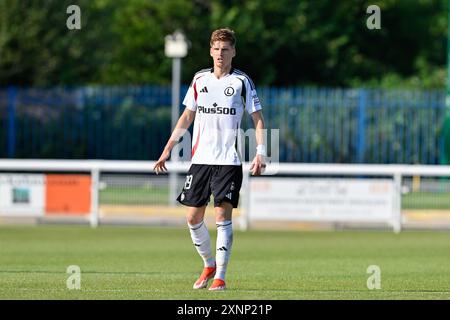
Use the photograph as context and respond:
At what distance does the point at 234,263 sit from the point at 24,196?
8644 millimetres

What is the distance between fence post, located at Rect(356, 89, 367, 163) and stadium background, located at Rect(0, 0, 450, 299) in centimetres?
6

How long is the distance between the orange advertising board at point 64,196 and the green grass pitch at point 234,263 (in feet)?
1.14

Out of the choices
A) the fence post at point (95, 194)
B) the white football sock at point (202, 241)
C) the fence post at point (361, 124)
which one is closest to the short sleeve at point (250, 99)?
the white football sock at point (202, 241)

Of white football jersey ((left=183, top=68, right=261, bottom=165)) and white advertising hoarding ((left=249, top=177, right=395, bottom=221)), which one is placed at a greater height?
white football jersey ((left=183, top=68, right=261, bottom=165))

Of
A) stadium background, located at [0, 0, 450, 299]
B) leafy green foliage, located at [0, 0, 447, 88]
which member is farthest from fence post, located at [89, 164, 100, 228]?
leafy green foliage, located at [0, 0, 447, 88]

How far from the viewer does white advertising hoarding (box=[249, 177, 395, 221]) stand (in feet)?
75.8

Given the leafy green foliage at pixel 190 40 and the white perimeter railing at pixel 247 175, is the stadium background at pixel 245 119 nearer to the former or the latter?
the leafy green foliage at pixel 190 40

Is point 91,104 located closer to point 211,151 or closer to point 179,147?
point 179,147

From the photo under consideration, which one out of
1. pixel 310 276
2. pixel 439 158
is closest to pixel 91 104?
pixel 439 158

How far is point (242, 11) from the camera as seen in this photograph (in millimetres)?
43094

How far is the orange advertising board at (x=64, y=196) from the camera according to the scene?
77.5 ft

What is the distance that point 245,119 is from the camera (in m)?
34.1

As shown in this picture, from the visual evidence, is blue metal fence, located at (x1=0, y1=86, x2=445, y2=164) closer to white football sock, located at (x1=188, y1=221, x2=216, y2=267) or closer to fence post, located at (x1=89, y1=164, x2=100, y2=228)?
fence post, located at (x1=89, y1=164, x2=100, y2=228)

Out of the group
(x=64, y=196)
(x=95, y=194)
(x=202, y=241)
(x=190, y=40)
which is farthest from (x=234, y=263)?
(x=190, y=40)
